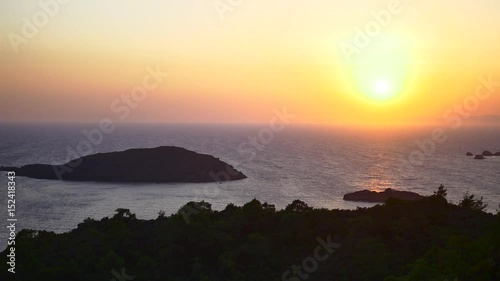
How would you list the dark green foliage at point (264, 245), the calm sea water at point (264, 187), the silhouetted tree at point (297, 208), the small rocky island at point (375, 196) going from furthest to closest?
1. the small rocky island at point (375, 196)
2. the calm sea water at point (264, 187)
3. the silhouetted tree at point (297, 208)
4. the dark green foliage at point (264, 245)

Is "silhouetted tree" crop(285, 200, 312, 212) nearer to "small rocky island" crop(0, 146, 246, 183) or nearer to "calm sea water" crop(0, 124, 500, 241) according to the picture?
"calm sea water" crop(0, 124, 500, 241)

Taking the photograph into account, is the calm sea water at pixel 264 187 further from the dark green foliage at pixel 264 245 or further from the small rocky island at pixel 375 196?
the dark green foliage at pixel 264 245

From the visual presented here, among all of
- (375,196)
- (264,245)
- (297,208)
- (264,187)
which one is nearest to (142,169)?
(264,187)

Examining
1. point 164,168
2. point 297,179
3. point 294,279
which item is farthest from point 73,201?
point 294,279

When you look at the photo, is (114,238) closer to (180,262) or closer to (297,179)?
(180,262)

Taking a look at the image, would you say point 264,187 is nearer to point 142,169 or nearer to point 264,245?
point 142,169

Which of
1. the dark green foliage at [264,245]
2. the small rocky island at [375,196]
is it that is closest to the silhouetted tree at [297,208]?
the dark green foliage at [264,245]

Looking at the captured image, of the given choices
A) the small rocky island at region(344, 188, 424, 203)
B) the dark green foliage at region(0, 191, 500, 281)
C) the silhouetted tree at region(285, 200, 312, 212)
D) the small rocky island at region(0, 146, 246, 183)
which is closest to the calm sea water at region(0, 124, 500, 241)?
the small rocky island at region(344, 188, 424, 203)
